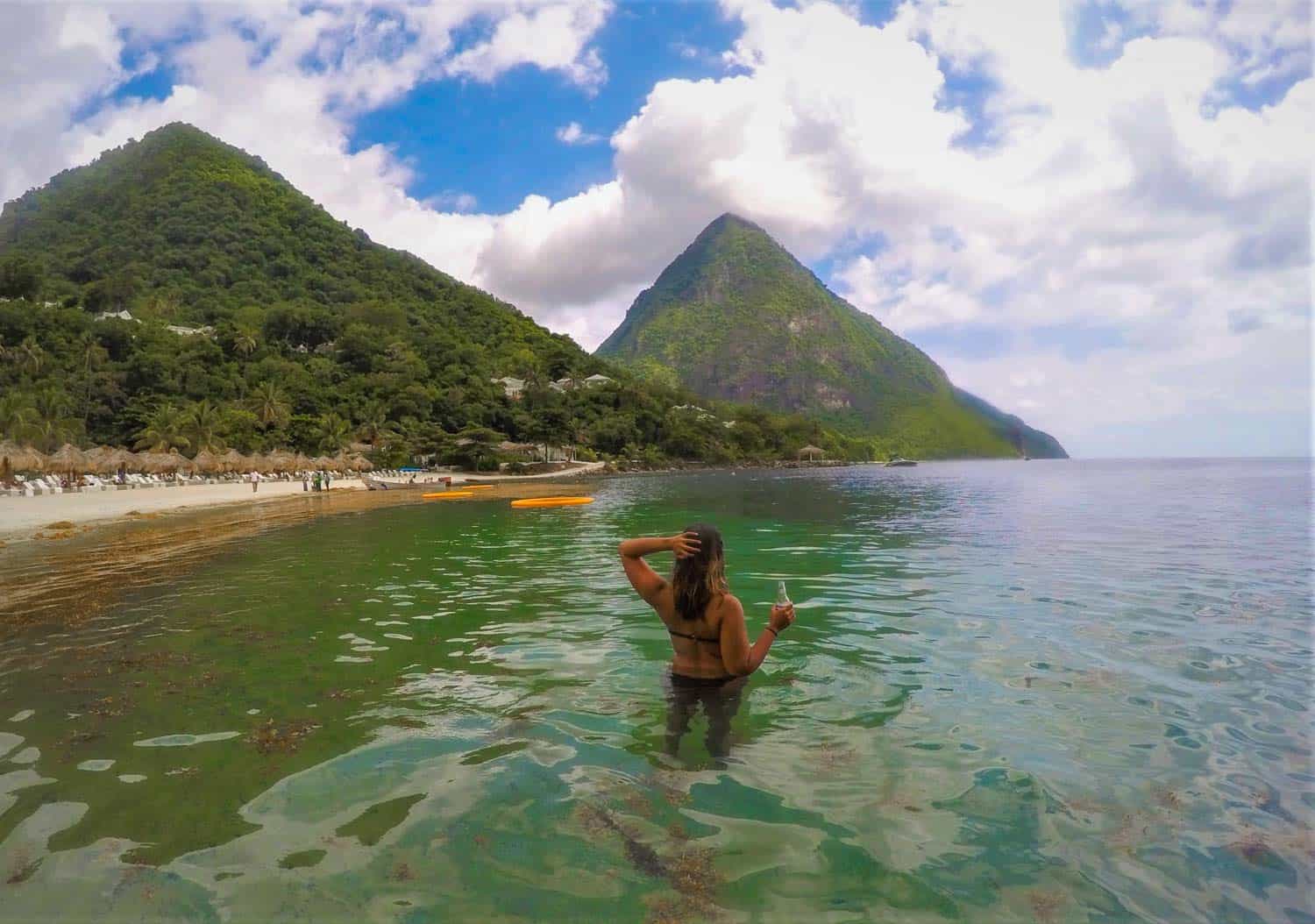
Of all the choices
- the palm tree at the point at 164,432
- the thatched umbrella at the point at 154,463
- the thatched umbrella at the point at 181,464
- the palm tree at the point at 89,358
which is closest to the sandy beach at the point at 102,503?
the thatched umbrella at the point at 154,463

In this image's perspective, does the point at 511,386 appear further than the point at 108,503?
Yes

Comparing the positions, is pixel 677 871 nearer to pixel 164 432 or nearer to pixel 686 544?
pixel 686 544

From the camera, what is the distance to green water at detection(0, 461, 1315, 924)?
3.29 meters

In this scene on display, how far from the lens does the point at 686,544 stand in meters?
5.12

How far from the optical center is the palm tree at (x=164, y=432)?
64.9 metres

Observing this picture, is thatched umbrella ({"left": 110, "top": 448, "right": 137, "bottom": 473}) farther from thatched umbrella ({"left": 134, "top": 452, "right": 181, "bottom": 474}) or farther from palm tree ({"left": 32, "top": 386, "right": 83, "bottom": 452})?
palm tree ({"left": 32, "top": 386, "right": 83, "bottom": 452})

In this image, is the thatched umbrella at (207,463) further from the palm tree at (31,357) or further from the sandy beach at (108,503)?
the palm tree at (31,357)

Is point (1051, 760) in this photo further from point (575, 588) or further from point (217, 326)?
point (217, 326)

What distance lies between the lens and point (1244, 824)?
12.8 feet

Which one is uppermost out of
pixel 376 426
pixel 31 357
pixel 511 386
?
pixel 511 386

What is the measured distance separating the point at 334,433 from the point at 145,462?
35351 millimetres

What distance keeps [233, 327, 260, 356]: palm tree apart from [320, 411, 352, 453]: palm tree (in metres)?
20.9

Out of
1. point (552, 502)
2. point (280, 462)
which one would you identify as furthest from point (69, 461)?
point (552, 502)

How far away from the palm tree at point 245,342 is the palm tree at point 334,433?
823 inches
